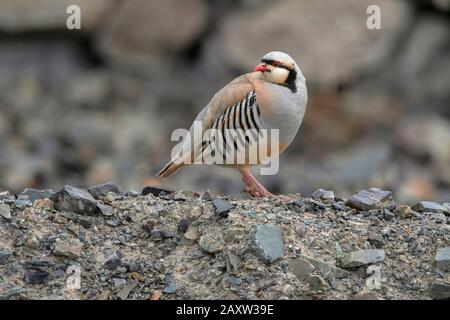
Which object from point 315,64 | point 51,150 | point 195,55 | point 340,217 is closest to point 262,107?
point 340,217

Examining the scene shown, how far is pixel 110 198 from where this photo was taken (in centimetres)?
587

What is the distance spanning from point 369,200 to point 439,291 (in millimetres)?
942

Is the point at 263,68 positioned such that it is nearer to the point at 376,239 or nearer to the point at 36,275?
the point at 376,239

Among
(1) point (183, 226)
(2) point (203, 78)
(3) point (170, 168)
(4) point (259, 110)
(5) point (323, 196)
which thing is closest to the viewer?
(1) point (183, 226)

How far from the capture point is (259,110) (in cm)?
633

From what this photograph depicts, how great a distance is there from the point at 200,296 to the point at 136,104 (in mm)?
9739

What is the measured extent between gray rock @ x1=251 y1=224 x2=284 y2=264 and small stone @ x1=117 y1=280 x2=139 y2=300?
608 millimetres

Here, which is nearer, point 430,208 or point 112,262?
point 112,262

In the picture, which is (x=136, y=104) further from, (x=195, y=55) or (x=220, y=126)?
(x=220, y=126)

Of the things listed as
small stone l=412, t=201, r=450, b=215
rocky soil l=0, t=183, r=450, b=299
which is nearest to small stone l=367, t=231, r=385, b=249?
rocky soil l=0, t=183, r=450, b=299

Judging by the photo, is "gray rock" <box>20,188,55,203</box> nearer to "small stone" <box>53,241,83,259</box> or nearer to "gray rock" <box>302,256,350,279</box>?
"small stone" <box>53,241,83,259</box>

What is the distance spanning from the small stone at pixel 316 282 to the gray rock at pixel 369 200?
0.84 metres

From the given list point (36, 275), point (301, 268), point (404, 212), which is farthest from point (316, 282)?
point (36, 275)

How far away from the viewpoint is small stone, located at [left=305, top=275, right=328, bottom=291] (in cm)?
511
